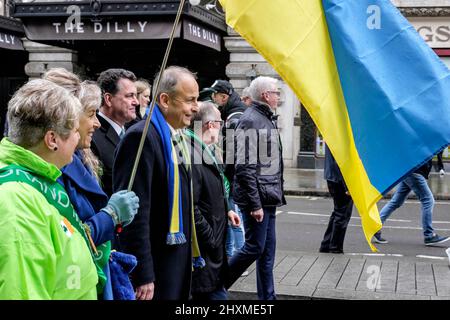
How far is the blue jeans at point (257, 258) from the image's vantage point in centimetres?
544

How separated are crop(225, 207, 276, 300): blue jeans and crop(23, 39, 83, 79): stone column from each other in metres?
16.3

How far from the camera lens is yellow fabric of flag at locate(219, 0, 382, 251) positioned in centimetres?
345

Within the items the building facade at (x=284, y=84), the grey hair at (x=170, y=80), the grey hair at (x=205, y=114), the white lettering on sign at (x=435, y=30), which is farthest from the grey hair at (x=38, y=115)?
the white lettering on sign at (x=435, y=30)

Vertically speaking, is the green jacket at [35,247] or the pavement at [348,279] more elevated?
the green jacket at [35,247]

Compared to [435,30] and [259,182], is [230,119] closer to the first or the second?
[259,182]

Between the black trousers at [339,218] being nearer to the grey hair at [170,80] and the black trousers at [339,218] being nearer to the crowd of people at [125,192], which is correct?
the crowd of people at [125,192]

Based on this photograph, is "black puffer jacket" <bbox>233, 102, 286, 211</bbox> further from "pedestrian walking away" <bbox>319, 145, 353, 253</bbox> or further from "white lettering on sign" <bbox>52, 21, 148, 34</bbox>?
"white lettering on sign" <bbox>52, 21, 148, 34</bbox>

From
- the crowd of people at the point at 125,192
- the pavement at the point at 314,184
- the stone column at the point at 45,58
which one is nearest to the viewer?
the crowd of people at the point at 125,192

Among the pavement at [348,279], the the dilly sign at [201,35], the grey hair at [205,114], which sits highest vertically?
the the dilly sign at [201,35]

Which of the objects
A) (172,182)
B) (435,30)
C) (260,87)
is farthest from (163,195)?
(435,30)

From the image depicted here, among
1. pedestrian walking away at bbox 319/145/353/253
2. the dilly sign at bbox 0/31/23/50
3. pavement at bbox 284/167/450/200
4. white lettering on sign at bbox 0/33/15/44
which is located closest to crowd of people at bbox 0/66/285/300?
pedestrian walking away at bbox 319/145/353/253

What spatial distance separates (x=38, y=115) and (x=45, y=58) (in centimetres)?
1953

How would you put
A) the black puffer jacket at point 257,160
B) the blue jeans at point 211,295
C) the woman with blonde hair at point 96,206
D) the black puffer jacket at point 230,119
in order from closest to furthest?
the woman with blonde hair at point 96,206
the blue jeans at point 211,295
the black puffer jacket at point 257,160
the black puffer jacket at point 230,119
